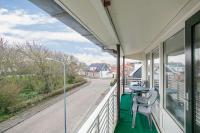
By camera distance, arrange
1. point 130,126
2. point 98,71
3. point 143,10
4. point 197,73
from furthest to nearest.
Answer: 1. point 98,71
2. point 130,126
3. point 143,10
4. point 197,73

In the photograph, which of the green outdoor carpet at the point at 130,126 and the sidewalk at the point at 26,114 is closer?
the green outdoor carpet at the point at 130,126


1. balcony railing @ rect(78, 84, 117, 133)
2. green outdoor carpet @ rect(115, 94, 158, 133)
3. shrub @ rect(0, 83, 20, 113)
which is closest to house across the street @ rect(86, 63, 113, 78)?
shrub @ rect(0, 83, 20, 113)

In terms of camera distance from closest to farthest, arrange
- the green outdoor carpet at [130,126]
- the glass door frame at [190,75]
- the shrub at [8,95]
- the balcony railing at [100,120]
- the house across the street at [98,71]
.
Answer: the balcony railing at [100,120] < the glass door frame at [190,75] < the green outdoor carpet at [130,126] < the shrub at [8,95] < the house across the street at [98,71]

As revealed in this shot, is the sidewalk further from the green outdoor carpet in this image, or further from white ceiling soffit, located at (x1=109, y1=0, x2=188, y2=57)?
white ceiling soffit, located at (x1=109, y1=0, x2=188, y2=57)

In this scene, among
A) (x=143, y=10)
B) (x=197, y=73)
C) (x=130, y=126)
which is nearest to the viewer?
(x=197, y=73)

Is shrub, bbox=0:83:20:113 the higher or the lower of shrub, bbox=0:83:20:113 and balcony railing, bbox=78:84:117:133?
the lower

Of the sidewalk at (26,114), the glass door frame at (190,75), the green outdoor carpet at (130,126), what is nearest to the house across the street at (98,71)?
the sidewalk at (26,114)

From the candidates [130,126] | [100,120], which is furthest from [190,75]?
Result: [130,126]

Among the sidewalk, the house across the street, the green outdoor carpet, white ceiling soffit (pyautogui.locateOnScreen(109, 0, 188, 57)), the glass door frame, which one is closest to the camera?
white ceiling soffit (pyautogui.locateOnScreen(109, 0, 188, 57))

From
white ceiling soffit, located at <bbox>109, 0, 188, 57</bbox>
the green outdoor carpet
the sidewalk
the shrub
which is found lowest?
the sidewalk

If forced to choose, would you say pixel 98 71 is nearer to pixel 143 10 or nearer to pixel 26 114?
pixel 26 114

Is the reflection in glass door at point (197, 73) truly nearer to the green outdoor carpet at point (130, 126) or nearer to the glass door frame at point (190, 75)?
the glass door frame at point (190, 75)

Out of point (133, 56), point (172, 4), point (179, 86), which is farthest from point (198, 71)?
point (133, 56)

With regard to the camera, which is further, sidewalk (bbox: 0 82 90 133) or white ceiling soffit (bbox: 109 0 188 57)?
sidewalk (bbox: 0 82 90 133)
